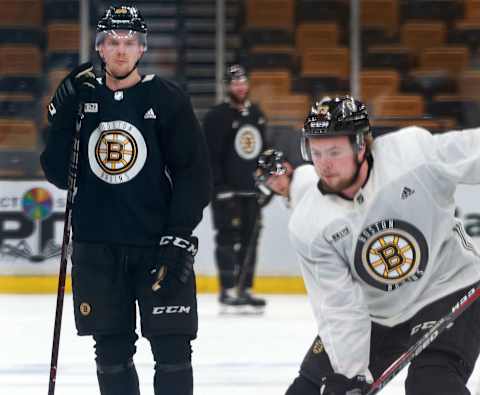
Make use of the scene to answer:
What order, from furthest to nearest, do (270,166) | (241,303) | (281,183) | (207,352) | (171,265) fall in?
(241,303)
(207,352)
(270,166)
(281,183)
(171,265)

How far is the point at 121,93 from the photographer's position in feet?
8.88

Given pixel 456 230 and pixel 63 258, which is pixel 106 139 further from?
pixel 456 230

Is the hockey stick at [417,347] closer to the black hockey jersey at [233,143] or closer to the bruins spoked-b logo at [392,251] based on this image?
the bruins spoked-b logo at [392,251]

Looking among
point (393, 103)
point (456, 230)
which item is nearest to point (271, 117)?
point (393, 103)

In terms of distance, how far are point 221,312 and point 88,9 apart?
86.3 inches

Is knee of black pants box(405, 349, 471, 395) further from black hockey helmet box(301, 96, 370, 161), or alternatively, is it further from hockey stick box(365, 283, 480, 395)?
black hockey helmet box(301, 96, 370, 161)

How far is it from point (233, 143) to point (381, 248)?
12.2 ft

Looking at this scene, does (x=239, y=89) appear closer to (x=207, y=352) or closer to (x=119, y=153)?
(x=207, y=352)

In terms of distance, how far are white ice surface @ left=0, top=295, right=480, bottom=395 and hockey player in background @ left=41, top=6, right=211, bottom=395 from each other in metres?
0.98

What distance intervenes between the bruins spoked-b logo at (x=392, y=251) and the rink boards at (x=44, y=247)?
422 centimetres

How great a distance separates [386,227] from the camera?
2312mm

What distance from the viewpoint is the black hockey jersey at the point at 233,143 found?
19.4 feet

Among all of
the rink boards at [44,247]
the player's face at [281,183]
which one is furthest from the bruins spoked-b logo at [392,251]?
the rink boards at [44,247]

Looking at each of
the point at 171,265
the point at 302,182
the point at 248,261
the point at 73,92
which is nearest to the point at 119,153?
the point at 73,92
